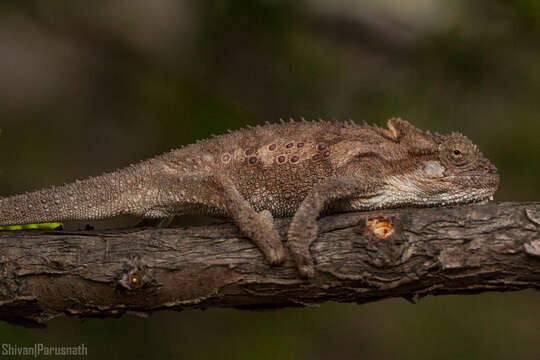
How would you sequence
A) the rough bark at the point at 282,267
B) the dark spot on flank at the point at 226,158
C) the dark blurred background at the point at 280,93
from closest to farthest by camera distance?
the rough bark at the point at 282,267
the dark spot on flank at the point at 226,158
the dark blurred background at the point at 280,93

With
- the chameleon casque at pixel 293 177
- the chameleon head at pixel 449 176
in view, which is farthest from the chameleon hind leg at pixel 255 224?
the chameleon head at pixel 449 176

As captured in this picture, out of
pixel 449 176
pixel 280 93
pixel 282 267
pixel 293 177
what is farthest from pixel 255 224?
pixel 280 93

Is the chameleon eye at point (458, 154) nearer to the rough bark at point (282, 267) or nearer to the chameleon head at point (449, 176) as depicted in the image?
the chameleon head at point (449, 176)

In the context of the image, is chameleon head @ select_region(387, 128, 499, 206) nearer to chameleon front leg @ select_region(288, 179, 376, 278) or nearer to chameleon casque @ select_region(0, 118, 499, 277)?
chameleon casque @ select_region(0, 118, 499, 277)

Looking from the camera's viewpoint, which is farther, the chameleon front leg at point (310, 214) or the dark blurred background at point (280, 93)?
the dark blurred background at point (280, 93)

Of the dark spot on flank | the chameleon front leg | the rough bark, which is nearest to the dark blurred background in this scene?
the dark spot on flank

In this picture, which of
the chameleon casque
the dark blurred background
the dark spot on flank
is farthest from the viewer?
the dark blurred background

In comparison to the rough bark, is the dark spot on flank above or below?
above
